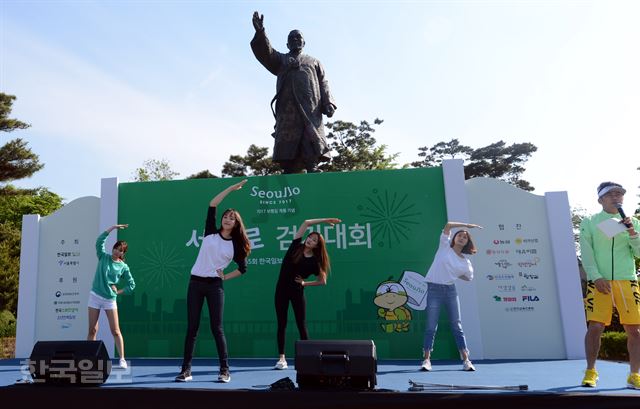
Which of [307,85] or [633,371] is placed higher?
[307,85]

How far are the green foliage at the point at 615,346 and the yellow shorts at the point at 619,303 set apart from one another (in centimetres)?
458

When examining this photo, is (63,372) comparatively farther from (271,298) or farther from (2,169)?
(2,169)

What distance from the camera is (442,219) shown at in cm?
571

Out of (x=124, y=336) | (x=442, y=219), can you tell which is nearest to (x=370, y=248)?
(x=442, y=219)

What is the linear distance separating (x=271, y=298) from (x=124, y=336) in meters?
1.91

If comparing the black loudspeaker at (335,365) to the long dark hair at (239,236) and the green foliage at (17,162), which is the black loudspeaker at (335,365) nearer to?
the long dark hair at (239,236)

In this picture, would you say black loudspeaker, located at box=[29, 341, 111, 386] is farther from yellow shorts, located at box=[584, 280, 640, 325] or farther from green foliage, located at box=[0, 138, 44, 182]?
green foliage, located at box=[0, 138, 44, 182]

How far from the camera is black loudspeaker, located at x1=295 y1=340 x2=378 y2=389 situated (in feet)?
8.25

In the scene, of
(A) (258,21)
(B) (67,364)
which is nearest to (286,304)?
(B) (67,364)

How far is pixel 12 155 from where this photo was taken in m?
14.0

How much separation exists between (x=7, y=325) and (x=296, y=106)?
13563mm

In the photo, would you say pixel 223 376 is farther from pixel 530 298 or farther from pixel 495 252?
pixel 530 298

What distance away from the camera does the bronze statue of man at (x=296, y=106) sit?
6270mm

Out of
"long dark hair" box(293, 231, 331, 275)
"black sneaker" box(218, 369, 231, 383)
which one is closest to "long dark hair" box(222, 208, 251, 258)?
"long dark hair" box(293, 231, 331, 275)
